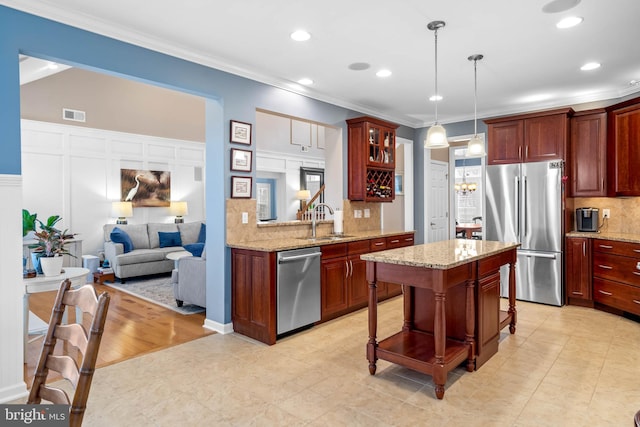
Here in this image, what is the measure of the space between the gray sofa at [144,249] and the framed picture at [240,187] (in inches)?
136

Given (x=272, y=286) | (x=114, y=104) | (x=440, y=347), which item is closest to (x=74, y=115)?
(x=114, y=104)

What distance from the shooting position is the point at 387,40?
340cm

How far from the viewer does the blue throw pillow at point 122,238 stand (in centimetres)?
662

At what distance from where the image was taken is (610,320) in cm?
429

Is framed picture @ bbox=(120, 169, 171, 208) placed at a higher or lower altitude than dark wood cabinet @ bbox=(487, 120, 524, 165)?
lower

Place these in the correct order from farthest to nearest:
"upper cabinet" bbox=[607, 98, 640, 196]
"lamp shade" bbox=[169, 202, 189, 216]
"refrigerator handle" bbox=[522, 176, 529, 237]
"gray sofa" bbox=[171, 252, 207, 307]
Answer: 1. "lamp shade" bbox=[169, 202, 189, 216]
2. "refrigerator handle" bbox=[522, 176, 529, 237]
3. "gray sofa" bbox=[171, 252, 207, 307]
4. "upper cabinet" bbox=[607, 98, 640, 196]

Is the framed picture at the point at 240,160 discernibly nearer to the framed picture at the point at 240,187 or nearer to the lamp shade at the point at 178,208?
the framed picture at the point at 240,187

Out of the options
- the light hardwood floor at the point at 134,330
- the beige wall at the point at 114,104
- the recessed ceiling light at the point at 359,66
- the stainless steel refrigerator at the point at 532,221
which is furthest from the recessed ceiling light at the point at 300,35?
the beige wall at the point at 114,104

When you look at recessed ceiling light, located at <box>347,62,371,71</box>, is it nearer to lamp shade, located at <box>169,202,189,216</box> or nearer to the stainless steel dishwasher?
the stainless steel dishwasher

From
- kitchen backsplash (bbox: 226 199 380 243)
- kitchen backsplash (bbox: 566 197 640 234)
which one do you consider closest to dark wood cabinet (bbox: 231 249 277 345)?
kitchen backsplash (bbox: 226 199 380 243)

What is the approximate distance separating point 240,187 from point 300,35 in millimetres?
1573

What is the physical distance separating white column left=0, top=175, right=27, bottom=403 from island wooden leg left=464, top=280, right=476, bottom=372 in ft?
10.3

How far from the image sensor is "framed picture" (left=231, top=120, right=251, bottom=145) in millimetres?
3946

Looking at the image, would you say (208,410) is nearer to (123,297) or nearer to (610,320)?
(123,297)
